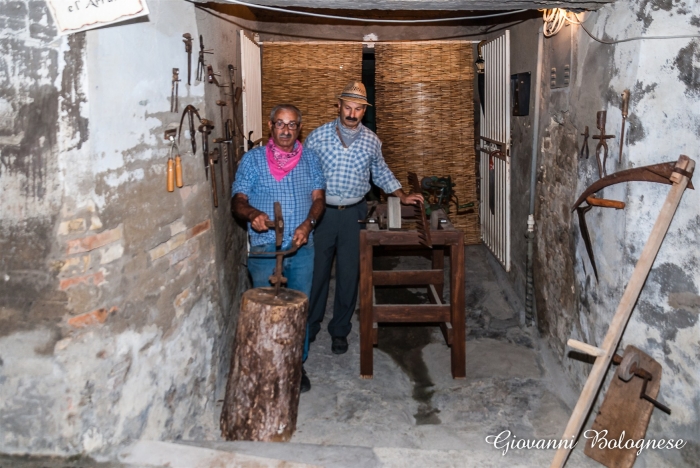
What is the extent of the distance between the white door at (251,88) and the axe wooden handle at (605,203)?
9.04 feet

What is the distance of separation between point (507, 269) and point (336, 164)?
1.94 meters

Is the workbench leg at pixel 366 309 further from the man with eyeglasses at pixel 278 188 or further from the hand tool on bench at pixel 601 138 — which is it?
the hand tool on bench at pixel 601 138

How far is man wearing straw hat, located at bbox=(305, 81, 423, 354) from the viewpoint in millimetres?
4547

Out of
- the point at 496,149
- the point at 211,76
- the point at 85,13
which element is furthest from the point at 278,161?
the point at 496,149

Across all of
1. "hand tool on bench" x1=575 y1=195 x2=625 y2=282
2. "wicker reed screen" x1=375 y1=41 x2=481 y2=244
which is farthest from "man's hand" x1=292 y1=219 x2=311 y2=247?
"wicker reed screen" x1=375 y1=41 x2=481 y2=244

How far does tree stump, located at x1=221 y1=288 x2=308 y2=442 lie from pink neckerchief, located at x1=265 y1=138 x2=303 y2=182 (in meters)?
0.78

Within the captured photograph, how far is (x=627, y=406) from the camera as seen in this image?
10.5 feet

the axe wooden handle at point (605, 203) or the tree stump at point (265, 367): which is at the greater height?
the axe wooden handle at point (605, 203)

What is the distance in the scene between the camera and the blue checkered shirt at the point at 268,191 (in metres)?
3.96

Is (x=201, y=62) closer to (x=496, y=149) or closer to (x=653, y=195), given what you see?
(x=653, y=195)

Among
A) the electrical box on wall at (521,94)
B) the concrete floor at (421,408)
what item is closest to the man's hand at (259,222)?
the concrete floor at (421,408)

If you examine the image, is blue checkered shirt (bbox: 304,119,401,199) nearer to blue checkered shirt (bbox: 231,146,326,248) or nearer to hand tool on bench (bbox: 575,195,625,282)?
blue checkered shirt (bbox: 231,146,326,248)

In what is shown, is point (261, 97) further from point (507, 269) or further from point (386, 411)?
point (386, 411)

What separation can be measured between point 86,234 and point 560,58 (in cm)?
307
